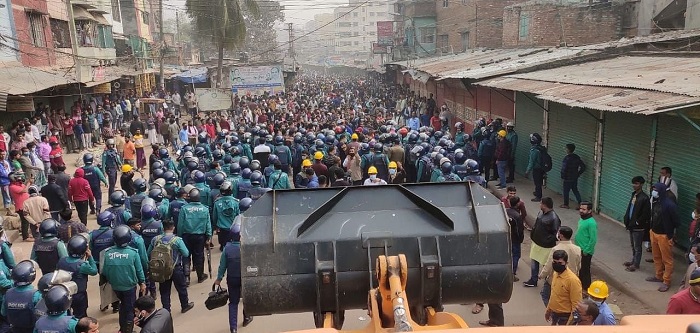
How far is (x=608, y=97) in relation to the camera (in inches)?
338

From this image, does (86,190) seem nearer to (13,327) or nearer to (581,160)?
(13,327)

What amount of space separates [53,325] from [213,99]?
64.2ft

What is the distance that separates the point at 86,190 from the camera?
10.7 m

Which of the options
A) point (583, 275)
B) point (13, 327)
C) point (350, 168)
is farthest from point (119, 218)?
point (583, 275)

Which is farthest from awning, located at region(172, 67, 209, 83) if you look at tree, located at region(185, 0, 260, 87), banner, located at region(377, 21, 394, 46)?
banner, located at region(377, 21, 394, 46)

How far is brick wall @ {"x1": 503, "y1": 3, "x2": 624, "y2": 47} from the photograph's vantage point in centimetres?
2272

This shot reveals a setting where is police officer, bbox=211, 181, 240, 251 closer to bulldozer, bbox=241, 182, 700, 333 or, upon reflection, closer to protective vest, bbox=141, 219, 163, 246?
protective vest, bbox=141, 219, 163, 246

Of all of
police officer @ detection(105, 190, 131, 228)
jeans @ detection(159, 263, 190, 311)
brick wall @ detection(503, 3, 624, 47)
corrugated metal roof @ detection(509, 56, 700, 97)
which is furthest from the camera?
brick wall @ detection(503, 3, 624, 47)

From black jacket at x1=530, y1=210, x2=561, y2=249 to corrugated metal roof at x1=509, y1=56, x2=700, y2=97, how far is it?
246 centimetres

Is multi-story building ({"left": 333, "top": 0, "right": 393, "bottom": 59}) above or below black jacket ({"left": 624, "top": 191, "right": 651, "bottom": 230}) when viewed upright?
above

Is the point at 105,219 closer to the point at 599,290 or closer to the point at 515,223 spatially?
the point at 515,223

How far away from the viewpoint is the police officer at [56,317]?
15.3ft

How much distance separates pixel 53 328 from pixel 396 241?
3.18m

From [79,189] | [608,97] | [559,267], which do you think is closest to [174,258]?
[559,267]
